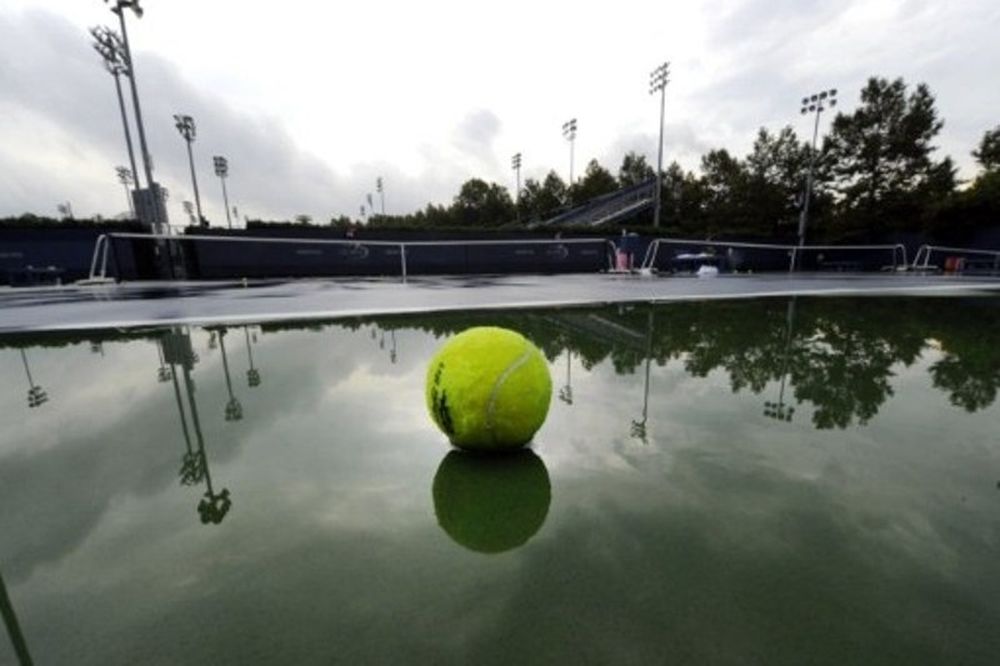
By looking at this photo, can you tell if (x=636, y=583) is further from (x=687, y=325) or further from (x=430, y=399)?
(x=687, y=325)

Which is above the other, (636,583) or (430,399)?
(430,399)

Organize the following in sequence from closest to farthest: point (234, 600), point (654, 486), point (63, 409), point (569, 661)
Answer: point (569, 661), point (234, 600), point (654, 486), point (63, 409)

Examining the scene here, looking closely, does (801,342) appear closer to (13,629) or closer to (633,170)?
(13,629)

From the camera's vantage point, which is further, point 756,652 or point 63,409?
point 63,409

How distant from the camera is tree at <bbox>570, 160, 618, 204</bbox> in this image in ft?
241

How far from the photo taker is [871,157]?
43562 mm

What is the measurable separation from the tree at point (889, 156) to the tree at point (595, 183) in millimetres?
32805

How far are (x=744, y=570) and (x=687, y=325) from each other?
256 inches

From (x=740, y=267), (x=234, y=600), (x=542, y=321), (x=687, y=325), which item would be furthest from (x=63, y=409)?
(x=740, y=267)

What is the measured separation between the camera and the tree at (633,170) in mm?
78875

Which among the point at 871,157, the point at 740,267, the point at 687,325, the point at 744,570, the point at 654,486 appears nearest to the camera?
the point at 744,570

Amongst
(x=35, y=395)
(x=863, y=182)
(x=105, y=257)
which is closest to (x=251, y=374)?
(x=35, y=395)

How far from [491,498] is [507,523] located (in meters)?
0.25

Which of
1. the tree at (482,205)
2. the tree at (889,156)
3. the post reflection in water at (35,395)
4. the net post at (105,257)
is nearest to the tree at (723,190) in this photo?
the tree at (889,156)
